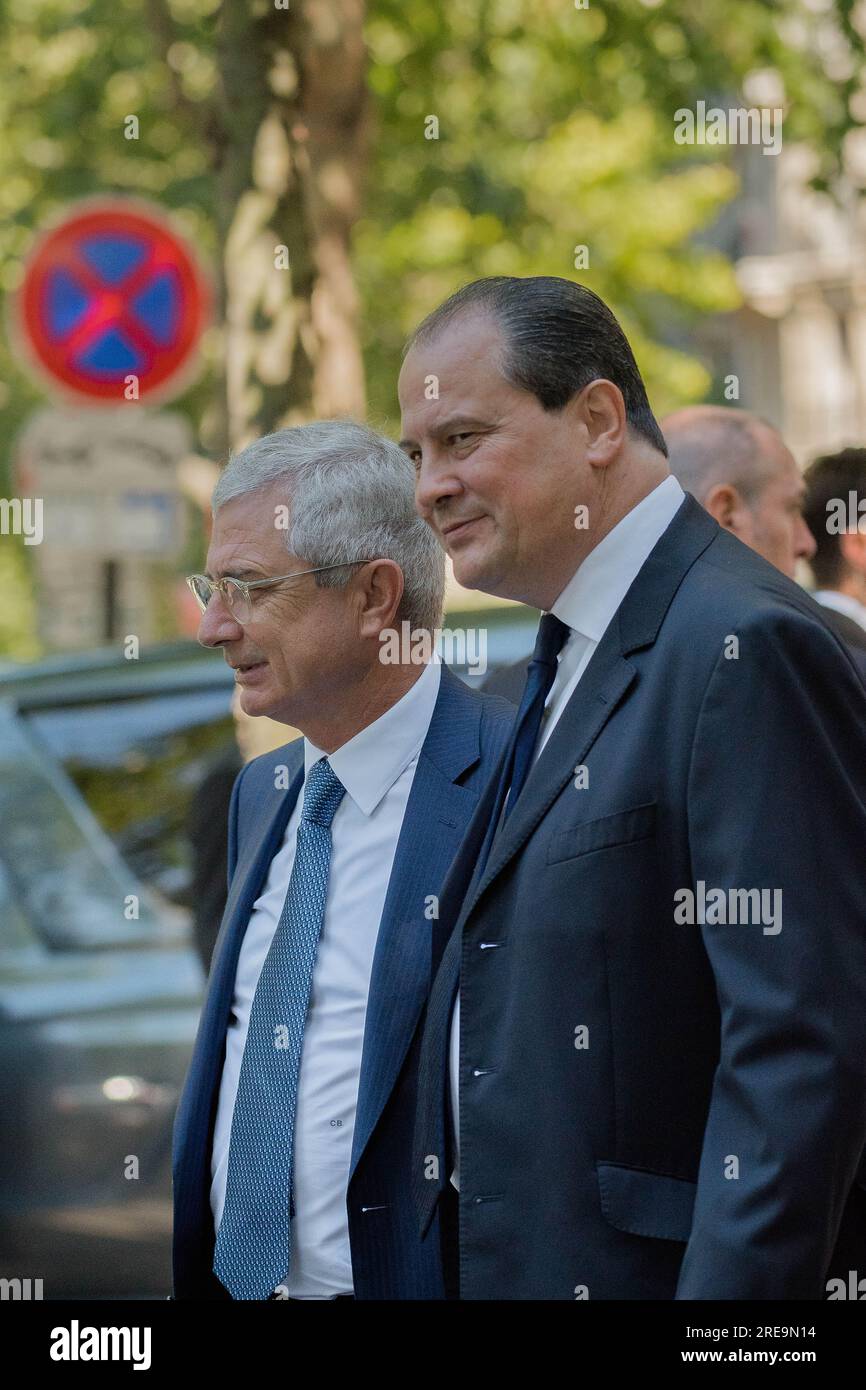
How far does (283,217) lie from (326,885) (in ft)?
11.7

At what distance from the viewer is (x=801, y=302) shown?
3512cm

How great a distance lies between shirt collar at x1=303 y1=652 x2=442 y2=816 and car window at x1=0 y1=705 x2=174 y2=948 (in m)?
2.38

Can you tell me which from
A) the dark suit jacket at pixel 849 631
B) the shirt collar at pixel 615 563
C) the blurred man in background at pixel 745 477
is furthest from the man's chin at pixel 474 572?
the blurred man in background at pixel 745 477

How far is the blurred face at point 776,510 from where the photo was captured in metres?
4.27

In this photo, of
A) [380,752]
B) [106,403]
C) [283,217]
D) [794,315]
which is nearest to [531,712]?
[380,752]

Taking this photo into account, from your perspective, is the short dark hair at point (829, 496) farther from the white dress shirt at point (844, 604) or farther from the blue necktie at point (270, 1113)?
the blue necktie at point (270, 1113)

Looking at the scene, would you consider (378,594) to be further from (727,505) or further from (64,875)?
(64,875)

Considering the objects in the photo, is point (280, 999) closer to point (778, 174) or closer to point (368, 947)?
point (368, 947)

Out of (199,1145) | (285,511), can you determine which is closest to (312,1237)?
(199,1145)

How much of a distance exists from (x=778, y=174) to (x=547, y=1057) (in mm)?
35221

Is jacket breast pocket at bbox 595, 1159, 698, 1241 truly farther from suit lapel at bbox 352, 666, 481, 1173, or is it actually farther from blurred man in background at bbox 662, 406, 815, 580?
blurred man in background at bbox 662, 406, 815, 580

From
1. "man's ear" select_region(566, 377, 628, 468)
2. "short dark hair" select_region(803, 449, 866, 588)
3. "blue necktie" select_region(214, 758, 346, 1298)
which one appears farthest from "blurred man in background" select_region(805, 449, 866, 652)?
"man's ear" select_region(566, 377, 628, 468)

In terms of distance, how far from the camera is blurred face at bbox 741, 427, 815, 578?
427cm

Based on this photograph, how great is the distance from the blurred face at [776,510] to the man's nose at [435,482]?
1695 mm
